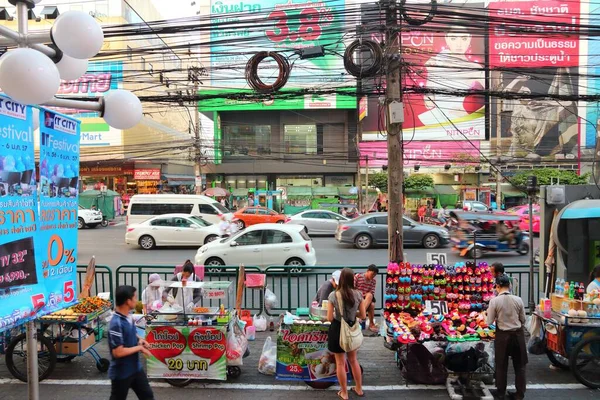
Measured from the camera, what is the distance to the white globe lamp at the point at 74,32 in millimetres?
3615

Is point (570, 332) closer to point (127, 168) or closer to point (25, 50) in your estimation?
point (25, 50)

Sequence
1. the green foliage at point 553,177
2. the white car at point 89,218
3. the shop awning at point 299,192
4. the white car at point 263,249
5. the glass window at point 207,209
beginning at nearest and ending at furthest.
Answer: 1. the white car at point 263,249
2. the glass window at point 207,209
3. the white car at point 89,218
4. the shop awning at point 299,192
5. the green foliage at point 553,177

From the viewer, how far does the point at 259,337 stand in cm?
751

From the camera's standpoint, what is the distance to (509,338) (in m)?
5.08

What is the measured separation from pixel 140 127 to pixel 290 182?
574 inches

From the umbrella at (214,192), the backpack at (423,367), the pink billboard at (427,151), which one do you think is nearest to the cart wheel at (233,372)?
the backpack at (423,367)

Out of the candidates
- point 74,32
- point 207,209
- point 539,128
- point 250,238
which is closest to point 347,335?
point 74,32

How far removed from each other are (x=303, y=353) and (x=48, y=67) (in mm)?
4310

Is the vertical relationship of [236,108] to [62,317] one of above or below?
above

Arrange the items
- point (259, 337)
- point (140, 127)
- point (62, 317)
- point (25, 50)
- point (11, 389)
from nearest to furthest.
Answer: point (25, 50)
point (11, 389)
point (62, 317)
point (259, 337)
point (140, 127)

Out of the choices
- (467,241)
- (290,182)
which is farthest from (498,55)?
(467,241)

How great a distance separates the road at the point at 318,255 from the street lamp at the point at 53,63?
1076cm

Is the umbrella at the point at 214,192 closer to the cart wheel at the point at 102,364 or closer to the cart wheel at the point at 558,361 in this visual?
the cart wheel at the point at 102,364

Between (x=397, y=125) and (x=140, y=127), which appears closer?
(x=397, y=125)
